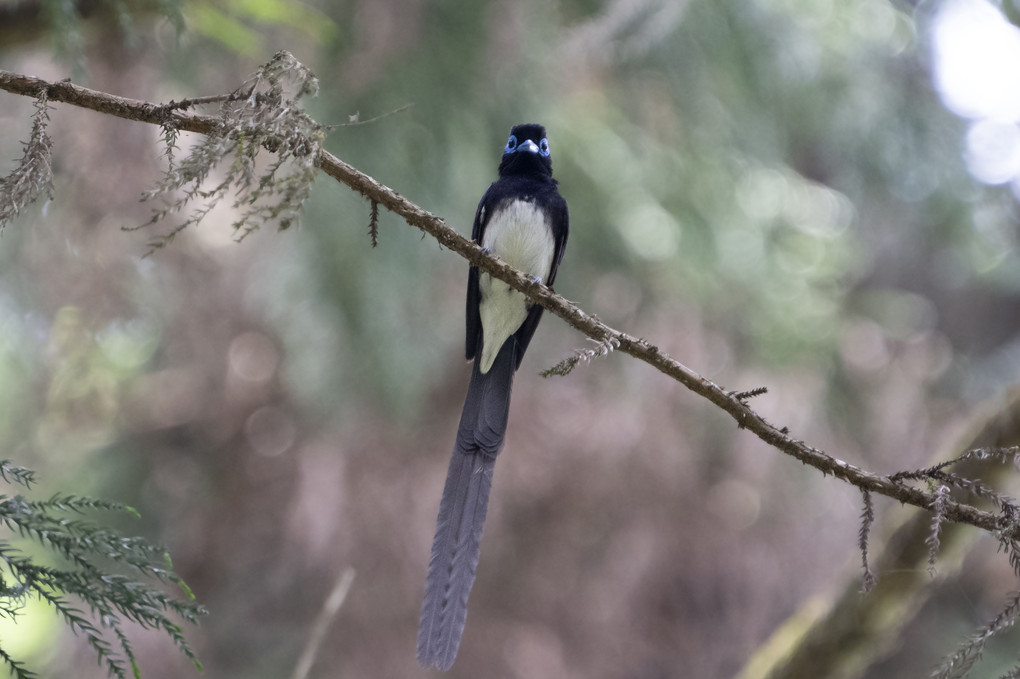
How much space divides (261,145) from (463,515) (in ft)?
3.34

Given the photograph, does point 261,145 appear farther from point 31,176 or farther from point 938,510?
point 938,510

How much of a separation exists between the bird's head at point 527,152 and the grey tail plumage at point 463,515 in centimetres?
62

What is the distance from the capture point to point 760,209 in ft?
15.3

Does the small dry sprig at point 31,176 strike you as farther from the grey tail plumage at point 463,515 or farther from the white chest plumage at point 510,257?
the white chest plumage at point 510,257

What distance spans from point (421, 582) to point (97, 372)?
1984mm

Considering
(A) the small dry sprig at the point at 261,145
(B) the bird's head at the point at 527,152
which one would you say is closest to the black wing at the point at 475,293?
(B) the bird's head at the point at 527,152

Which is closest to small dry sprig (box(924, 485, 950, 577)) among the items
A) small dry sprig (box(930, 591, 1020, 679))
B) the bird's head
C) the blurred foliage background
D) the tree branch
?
the tree branch

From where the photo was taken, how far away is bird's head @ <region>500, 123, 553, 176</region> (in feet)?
8.75

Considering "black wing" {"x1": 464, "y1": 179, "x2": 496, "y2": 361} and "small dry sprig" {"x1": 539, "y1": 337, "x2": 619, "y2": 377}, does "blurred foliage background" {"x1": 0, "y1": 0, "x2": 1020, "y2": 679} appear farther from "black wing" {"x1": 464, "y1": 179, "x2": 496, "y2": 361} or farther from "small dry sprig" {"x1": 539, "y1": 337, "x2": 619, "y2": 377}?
"small dry sprig" {"x1": 539, "y1": 337, "x2": 619, "y2": 377}

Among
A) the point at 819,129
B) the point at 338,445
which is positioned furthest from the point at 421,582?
the point at 819,129

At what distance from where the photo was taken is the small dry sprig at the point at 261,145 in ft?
4.39

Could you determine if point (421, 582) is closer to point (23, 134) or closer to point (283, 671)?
point (283, 671)

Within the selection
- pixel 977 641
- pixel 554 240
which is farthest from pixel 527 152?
pixel 977 641

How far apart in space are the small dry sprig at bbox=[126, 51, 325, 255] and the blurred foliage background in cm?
200
